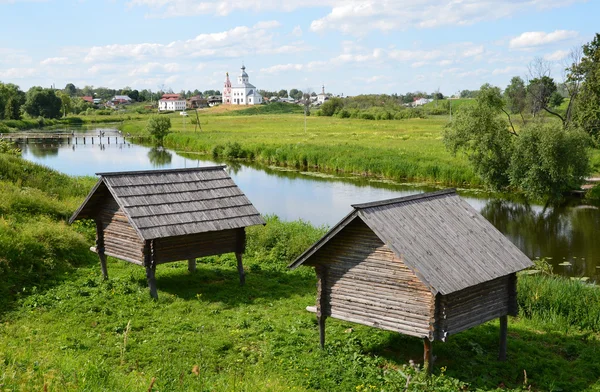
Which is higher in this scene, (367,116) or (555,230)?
(367,116)

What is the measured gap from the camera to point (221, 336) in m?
12.9

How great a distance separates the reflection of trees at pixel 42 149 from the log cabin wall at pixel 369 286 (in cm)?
6124

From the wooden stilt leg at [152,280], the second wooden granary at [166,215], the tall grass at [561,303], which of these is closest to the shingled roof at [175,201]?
the second wooden granary at [166,215]

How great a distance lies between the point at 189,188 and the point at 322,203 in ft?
65.2

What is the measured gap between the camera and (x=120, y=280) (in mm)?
16781

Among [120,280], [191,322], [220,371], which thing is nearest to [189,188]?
[120,280]

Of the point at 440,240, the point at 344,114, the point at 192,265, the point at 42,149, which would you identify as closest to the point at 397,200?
the point at 440,240

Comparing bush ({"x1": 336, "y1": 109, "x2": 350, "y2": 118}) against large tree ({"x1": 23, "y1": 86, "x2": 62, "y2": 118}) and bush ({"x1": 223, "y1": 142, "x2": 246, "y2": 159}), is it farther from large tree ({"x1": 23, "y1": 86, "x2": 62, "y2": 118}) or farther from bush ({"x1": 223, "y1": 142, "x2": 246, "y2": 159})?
bush ({"x1": 223, "y1": 142, "x2": 246, "y2": 159})

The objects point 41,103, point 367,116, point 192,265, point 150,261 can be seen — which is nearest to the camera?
point 150,261

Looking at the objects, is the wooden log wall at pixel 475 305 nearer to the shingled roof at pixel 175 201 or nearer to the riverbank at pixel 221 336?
the riverbank at pixel 221 336

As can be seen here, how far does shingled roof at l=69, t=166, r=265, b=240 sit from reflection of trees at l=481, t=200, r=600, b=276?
1342cm

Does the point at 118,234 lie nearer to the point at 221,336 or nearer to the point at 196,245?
the point at 196,245

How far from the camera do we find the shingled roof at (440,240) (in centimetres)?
1056

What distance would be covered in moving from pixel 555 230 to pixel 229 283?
1978 centimetres
